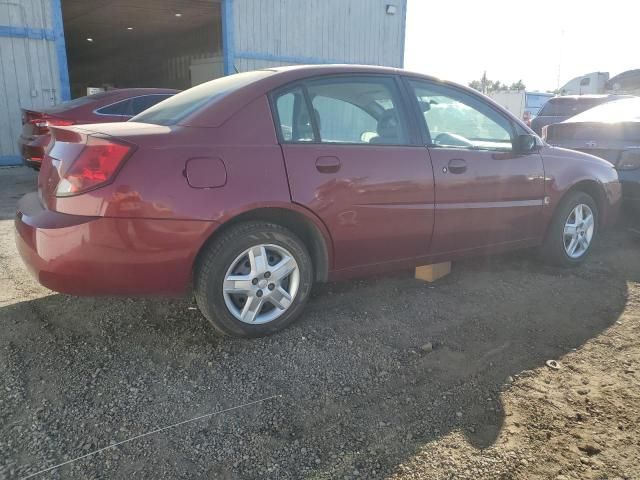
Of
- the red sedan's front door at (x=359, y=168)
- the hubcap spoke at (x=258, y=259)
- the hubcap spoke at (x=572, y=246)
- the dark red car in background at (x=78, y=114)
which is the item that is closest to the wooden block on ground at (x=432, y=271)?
the red sedan's front door at (x=359, y=168)

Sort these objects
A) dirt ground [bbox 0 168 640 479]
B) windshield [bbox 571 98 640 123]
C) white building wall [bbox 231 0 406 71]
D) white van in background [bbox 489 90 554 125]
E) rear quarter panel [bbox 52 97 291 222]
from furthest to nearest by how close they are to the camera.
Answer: white van in background [bbox 489 90 554 125]
white building wall [bbox 231 0 406 71]
windshield [bbox 571 98 640 123]
rear quarter panel [bbox 52 97 291 222]
dirt ground [bbox 0 168 640 479]

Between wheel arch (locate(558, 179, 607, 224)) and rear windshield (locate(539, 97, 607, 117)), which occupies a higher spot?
rear windshield (locate(539, 97, 607, 117))

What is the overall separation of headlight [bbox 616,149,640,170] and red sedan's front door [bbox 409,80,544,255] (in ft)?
6.46

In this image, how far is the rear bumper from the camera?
2.58 m

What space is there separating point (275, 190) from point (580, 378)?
196 cm


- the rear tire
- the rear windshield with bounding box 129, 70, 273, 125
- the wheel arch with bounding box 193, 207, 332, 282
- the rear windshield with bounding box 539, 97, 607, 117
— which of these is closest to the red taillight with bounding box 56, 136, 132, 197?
the rear windshield with bounding box 129, 70, 273, 125

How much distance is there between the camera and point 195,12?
616 inches

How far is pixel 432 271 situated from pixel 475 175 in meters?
0.84

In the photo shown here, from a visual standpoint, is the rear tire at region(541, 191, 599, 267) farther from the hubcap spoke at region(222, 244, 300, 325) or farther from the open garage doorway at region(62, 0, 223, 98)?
the open garage doorway at region(62, 0, 223, 98)

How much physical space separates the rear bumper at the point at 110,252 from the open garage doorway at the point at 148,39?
13.3 metres

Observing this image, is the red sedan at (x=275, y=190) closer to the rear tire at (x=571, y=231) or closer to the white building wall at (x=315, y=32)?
the rear tire at (x=571, y=231)

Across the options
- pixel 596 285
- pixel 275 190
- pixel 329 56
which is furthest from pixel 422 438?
pixel 329 56

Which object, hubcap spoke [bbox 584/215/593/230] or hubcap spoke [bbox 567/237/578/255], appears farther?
hubcap spoke [bbox 584/215/593/230]

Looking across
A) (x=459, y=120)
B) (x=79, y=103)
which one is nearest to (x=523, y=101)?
(x=79, y=103)
